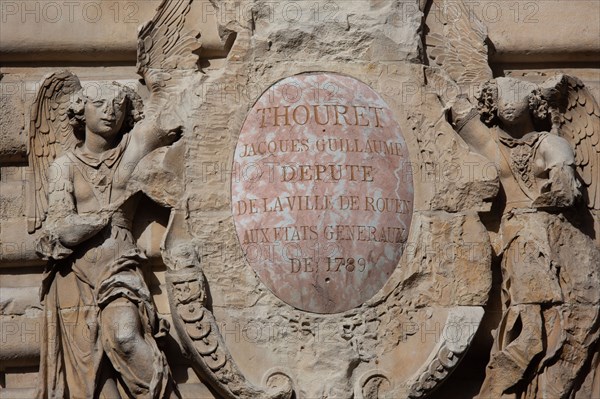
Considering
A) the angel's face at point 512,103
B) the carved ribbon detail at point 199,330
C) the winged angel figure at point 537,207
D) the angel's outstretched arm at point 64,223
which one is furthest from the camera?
the angel's face at point 512,103

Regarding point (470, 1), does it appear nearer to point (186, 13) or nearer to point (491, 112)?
point (491, 112)

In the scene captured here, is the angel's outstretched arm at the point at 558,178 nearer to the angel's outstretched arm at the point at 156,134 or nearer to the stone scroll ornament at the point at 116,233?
the stone scroll ornament at the point at 116,233

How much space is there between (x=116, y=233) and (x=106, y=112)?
66cm

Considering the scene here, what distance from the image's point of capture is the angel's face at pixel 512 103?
9.77 m

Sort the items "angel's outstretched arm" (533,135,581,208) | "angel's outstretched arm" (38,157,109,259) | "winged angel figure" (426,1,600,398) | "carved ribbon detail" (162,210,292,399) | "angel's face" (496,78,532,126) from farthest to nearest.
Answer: "angel's face" (496,78,532,126)
"angel's outstretched arm" (533,135,581,208)
"winged angel figure" (426,1,600,398)
"angel's outstretched arm" (38,157,109,259)
"carved ribbon detail" (162,210,292,399)

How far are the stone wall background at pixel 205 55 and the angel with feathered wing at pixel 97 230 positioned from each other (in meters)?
0.17

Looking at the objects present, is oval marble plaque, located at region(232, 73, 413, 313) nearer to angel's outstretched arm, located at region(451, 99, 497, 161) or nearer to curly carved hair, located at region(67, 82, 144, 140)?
angel's outstretched arm, located at region(451, 99, 497, 161)

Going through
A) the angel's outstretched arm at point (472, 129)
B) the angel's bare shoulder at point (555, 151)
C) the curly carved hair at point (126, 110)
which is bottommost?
the angel's bare shoulder at point (555, 151)

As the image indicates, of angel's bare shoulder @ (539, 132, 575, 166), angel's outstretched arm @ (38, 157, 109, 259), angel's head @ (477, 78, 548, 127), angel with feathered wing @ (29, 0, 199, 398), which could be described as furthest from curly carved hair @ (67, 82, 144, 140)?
angel's bare shoulder @ (539, 132, 575, 166)

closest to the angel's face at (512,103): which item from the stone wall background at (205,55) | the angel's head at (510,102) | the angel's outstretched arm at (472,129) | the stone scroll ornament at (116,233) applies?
the angel's head at (510,102)

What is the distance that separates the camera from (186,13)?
9914 millimetres

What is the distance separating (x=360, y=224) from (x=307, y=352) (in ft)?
2.41

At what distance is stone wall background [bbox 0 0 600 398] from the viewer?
9641 mm

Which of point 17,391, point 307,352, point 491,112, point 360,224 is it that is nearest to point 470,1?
point 491,112
